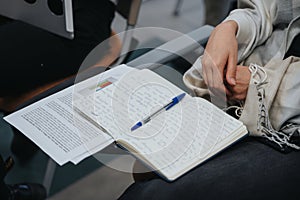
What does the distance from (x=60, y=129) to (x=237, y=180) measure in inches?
13.0

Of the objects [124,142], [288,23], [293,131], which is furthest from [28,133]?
[288,23]

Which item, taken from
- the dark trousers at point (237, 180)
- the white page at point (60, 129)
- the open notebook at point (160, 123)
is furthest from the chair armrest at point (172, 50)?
the dark trousers at point (237, 180)

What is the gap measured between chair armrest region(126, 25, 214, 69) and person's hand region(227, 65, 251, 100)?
0.19 meters

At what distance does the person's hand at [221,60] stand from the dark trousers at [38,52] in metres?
0.36

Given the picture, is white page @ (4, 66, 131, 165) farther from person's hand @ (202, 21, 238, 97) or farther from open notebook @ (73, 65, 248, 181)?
person's hand @ (202, 21, 238, 97)

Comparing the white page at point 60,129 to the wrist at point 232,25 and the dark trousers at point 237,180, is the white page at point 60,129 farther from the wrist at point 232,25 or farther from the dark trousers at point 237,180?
the wrist at point 232,25

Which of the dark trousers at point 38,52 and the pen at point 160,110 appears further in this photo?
the dark trousers at point 38,52

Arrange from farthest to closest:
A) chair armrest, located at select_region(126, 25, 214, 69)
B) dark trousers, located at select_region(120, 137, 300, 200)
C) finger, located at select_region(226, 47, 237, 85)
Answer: chair armrest, located at select_region(126, 25, 214, 69) < finger, located at select_region(226, 47, 237, 85) < dark trousers, located at select_region(120, 137, 300, 200)

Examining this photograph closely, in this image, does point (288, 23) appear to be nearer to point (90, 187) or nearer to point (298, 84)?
point (298, 84)

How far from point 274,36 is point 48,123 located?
21.4 inches

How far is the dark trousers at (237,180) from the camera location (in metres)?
0.73

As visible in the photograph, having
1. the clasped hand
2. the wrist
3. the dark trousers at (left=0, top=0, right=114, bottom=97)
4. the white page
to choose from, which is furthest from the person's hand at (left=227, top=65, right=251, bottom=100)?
the dark trousers at (left=0, top=0, right=114, bottom=97)

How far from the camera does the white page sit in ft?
2.42

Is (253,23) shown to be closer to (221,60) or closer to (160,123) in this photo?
(221,60)
